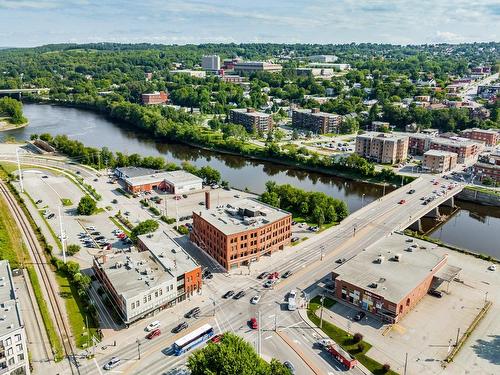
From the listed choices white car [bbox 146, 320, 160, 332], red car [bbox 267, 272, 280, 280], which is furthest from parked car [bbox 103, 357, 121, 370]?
red car [bbox 267, 272, 280, 280]

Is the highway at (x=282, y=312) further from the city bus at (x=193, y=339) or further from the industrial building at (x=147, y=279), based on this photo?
the industrial building at (x=147, y=279)

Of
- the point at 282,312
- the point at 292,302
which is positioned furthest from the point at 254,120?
the point at 282,312

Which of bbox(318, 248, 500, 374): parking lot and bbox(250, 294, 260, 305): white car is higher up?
bbox(250, 294, 260, 305): white car

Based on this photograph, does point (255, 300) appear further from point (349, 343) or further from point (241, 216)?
point (241, 216)

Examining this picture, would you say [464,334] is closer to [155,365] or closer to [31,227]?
[155,365]

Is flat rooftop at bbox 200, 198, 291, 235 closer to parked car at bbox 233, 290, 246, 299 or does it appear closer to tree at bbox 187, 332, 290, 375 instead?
parked car at bbox 233, 290, 246, 299

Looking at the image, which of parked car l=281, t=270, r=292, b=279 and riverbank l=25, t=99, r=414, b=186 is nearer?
parked car l=281, t=270, r=292, b=279

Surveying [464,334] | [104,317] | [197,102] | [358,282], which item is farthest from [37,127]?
[464,334]
